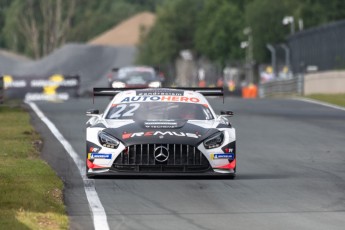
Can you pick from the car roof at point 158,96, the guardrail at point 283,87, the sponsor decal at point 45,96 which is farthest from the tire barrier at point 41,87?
the car roof at point 158,96

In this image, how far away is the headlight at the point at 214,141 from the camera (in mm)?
17141

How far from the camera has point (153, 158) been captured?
55.7ft

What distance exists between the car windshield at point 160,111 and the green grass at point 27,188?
51.4 inches

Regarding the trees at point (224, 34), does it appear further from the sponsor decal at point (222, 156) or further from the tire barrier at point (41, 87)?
the sponsor decal at point (222, 156)

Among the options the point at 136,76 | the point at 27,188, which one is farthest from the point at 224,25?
the point at 27,188

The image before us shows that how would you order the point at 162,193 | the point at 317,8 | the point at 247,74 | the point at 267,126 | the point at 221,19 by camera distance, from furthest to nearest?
1. the point at 221,19
2. the point at 247,74
3. the point at 317,8
4. the point at 267,126
5. the point at 162,193

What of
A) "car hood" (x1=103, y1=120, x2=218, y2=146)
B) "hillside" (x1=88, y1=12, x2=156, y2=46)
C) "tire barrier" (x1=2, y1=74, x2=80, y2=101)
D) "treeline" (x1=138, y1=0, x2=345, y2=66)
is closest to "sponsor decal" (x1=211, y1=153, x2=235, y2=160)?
"car hood" (x1=103, y1=120, x2=218, y2=146)

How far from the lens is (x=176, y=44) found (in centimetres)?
15425

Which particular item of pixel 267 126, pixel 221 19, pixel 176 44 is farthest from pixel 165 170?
pixel 176 44

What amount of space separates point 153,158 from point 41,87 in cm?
4609

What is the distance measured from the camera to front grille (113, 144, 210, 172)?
55.7 feet

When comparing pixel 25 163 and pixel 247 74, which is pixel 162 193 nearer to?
pixel 25 163

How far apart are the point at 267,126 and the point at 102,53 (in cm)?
11119

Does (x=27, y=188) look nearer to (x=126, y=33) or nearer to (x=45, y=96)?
(x=45, y=96)
